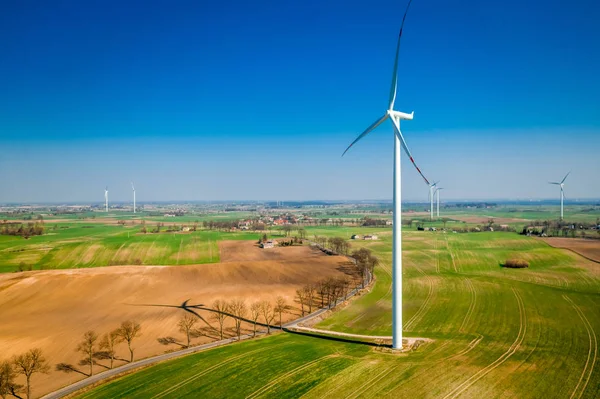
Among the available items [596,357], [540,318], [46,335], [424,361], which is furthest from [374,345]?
[46,335]

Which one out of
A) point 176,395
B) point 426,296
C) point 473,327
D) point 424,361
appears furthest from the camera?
point 426,296

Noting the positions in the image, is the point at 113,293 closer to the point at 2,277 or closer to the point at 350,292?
the point at 2,277

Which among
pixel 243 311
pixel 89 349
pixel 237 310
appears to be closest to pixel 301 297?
pixel 243 311

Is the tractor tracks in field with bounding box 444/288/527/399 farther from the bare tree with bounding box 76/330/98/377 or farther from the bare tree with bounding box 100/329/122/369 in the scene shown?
the bare tree with bounding box 76/330/98/377

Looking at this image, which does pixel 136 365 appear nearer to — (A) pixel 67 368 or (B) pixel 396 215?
(A) pixel 67 368

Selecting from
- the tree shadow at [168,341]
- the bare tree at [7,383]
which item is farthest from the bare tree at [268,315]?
the bare tree at [7,383]

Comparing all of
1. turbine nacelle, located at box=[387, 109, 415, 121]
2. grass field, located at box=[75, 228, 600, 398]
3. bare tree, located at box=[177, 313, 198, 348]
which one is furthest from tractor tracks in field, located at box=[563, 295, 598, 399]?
Result: bare tree, located at box=[177, 313, 198, 348]

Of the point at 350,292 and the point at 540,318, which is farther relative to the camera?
the point at 350,292
